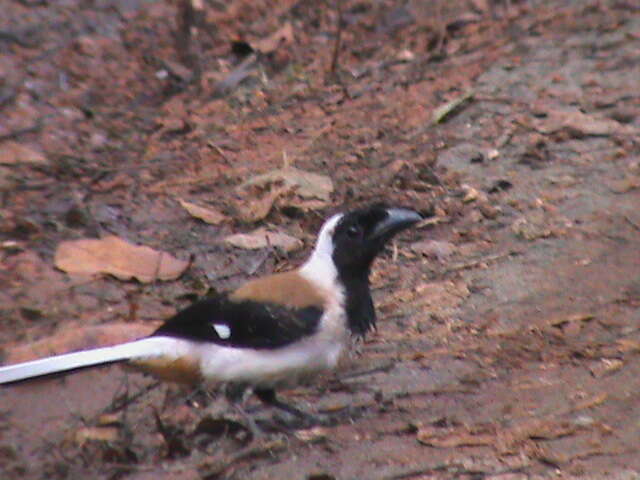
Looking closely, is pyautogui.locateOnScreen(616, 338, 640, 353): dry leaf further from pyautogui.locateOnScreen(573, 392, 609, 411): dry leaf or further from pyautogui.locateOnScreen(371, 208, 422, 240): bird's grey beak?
pyautogui.locateOnScreen(371, 208, 422, 240): bird's grey beak

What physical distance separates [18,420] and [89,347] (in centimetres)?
51

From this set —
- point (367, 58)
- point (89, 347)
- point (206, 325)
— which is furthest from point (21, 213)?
point (367, 58)

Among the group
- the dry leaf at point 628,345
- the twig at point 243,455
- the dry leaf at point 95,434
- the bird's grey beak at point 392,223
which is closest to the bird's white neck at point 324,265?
the bird's grey beak at point 392,223

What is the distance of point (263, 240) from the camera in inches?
246

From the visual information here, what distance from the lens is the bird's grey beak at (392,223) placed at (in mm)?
4812

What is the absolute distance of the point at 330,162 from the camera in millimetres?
7027

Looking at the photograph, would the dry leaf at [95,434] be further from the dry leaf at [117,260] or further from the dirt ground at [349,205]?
the dry leaf at [117,260]

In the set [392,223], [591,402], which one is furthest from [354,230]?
[591,402]

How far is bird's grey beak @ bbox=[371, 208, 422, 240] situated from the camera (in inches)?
189

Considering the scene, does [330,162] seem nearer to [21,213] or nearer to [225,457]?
[21,213]

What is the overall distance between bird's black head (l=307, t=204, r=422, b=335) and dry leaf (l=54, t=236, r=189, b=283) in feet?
4.22

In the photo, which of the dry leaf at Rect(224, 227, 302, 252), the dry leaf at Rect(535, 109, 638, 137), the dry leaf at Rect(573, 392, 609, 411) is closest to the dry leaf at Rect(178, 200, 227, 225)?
the dry leaf at Rect(224, 227, 302, 252)

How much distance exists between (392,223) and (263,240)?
1524 millimetres

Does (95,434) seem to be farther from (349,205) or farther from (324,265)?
(349,205)
